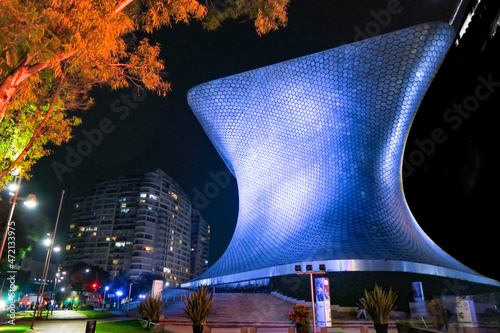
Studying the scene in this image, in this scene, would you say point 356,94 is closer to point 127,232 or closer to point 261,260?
point 261,260

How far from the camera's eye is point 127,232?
8956cm

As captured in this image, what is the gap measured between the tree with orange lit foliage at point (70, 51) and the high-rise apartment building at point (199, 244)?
118 meters

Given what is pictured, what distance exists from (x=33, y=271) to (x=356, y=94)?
65230 mm

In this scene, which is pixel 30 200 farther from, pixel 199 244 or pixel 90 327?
pixel 199 244

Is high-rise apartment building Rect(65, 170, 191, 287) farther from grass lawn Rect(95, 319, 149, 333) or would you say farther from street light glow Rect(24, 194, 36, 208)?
street light glow Rect(24, 194, 36, 208)

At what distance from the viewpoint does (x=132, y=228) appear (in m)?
89.8

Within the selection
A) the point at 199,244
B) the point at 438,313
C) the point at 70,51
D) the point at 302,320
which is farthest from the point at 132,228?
the point at 70,51

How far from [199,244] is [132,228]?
44601 mm

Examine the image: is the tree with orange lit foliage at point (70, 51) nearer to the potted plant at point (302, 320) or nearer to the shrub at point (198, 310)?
the shrub at point (198, 310)

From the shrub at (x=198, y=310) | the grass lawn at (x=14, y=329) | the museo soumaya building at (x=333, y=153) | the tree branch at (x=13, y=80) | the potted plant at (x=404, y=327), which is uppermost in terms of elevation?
the museo soumaya building at (x=333, y=153)

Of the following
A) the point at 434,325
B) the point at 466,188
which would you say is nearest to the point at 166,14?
the point at 434,325

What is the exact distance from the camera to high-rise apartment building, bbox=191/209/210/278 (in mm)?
123625

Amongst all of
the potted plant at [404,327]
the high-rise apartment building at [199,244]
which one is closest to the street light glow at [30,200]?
the potted plant at [404,327]

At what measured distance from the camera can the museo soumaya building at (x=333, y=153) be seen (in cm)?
2284
